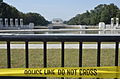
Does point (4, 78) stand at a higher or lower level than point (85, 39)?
lower

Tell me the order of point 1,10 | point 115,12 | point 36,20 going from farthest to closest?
Answer: point 36,20 → point 115,12 → point 1,10

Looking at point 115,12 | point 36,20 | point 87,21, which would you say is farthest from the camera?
point 36,20

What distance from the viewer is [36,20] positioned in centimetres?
11694

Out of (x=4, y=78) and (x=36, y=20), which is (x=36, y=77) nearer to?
(x=4, y=78)

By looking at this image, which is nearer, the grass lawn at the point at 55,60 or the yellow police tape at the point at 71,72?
the yellow police tape at the point at 71,72

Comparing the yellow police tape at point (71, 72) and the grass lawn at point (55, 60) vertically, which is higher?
the yellow police tape at point (71, 72)

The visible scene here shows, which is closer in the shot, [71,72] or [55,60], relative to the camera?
[71,72]

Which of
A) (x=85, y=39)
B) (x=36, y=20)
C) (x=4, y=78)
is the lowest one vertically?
(x=4, y=78)

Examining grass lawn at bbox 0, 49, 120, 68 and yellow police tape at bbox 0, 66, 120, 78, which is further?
grass lawn at bbox 0, 49, 120, 68

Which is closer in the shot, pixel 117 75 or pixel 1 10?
pixel 117 75

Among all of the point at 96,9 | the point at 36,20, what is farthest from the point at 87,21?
the point at 36,20

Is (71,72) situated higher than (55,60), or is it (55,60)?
(71,72)

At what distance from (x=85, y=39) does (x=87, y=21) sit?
339ft

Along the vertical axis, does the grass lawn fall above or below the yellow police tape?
below
